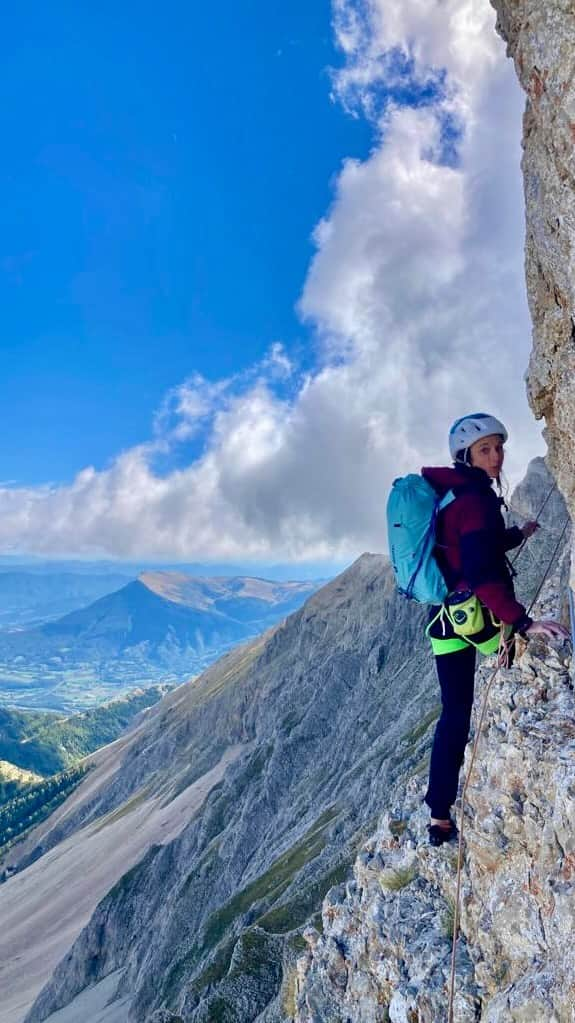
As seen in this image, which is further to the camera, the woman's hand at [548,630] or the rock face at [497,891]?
the woman's hand at [548,630]

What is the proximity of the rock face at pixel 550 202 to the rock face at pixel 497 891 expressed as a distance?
367cm

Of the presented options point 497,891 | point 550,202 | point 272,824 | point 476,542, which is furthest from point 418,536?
point 272,824

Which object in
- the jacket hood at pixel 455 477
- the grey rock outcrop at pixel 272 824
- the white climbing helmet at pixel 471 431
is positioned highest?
the white climbing helmet at pixel 471 431

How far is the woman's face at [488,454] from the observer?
412 inches

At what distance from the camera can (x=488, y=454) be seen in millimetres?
10469

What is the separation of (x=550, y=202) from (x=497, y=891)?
11.1m

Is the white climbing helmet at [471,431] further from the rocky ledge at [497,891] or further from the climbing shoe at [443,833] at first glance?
the climbing shoe at [443,833]

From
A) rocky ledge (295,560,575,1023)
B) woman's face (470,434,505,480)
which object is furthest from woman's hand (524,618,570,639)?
woman's face (470,434,505,480)

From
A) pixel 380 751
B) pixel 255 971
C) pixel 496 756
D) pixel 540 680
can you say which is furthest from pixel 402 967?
pixel 380 751

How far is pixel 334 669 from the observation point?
414 feet

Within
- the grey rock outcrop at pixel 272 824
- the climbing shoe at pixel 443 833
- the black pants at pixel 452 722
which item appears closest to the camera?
the black pants at pixel 452 722

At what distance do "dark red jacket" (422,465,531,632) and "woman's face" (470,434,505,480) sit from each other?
0.19 metres

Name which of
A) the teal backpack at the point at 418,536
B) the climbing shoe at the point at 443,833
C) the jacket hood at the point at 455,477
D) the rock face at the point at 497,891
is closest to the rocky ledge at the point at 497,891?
the rock face at the point at 497,891

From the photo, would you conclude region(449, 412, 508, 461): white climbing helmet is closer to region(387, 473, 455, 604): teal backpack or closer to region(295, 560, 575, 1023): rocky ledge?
region(387, 473, 455, 604): teal backpack
